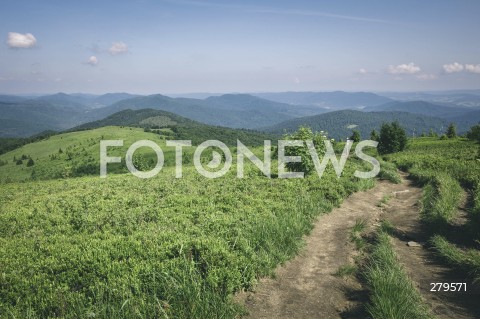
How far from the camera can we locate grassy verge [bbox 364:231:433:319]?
6.50 meters

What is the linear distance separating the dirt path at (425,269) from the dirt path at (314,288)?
1685 mm

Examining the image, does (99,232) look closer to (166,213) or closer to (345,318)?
(166,213)

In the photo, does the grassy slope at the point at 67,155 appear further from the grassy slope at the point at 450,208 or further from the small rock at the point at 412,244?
the small rock at the point at 412,244

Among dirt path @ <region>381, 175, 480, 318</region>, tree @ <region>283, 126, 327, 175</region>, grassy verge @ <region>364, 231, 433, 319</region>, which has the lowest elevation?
dirt path @ <region>381, 175, 480, 318</region>

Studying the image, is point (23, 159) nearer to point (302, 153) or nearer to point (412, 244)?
point (302, 153)

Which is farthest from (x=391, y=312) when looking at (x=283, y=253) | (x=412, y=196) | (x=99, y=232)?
(x=412, y=196)

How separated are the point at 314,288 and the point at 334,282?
2.19ft

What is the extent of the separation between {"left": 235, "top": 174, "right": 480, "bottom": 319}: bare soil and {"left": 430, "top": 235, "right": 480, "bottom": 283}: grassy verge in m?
0.30

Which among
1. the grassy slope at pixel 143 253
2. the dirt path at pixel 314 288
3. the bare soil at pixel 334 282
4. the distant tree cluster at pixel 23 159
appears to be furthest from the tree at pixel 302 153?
the distant tree cluster at pixel 23 159

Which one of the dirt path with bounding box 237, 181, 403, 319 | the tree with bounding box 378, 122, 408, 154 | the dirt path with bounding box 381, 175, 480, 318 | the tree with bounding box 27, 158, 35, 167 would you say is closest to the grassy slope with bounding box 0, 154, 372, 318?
the dirt path with bounding box 237, 181, 403, 319

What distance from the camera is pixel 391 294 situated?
6934mm

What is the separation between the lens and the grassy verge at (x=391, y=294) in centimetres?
650

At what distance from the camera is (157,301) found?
23.2 ft

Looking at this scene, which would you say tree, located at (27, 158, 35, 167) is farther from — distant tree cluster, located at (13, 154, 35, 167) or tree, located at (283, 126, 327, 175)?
tree, located at (283, 126, 327, 175)
